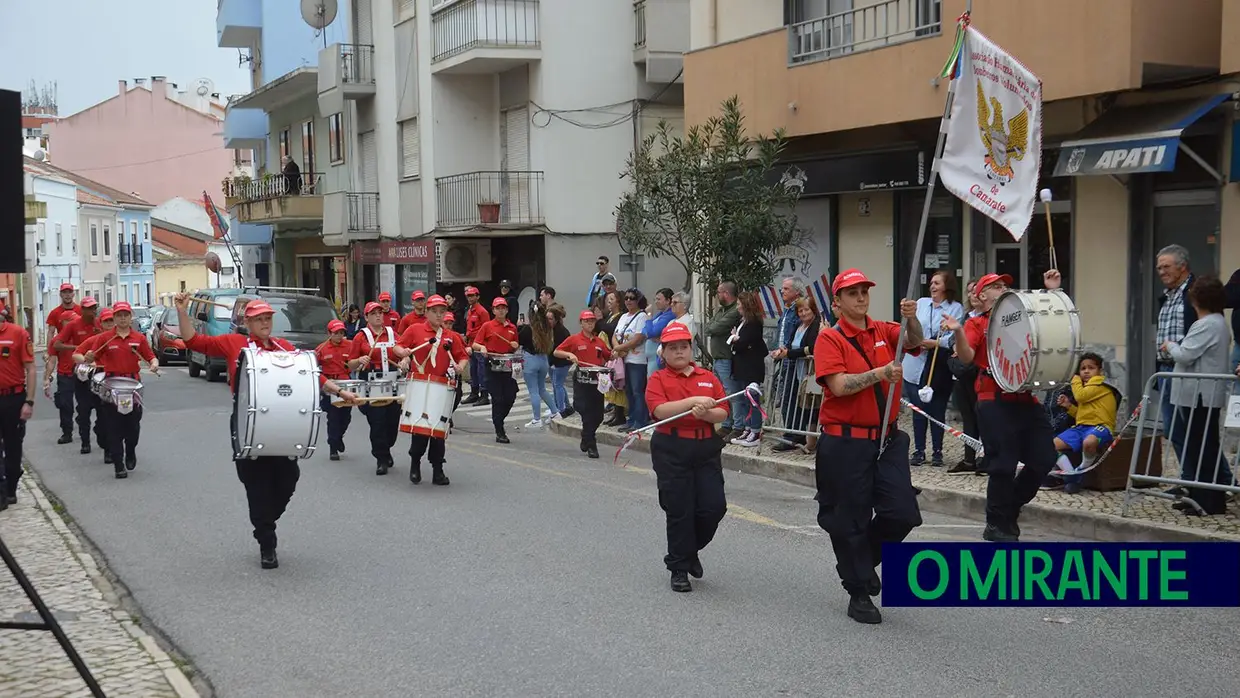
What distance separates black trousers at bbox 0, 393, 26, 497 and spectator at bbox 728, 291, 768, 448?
7.15 metres

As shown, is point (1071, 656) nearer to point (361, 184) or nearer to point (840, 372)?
point (840, 372)

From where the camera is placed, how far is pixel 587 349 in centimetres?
1597

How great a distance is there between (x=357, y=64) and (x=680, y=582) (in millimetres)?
28281

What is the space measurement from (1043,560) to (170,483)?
10.8 m

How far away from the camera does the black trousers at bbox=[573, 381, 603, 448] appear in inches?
617

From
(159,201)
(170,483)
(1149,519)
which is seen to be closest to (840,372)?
(1149,519)

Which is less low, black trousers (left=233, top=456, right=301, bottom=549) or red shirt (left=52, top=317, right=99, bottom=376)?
red shirt (left=52, top=317, right=99, bottom=376)

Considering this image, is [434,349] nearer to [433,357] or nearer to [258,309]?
[433,357]

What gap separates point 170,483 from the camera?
13648 mm

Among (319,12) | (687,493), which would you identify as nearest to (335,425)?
(687,493)

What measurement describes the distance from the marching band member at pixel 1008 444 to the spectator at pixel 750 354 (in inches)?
211

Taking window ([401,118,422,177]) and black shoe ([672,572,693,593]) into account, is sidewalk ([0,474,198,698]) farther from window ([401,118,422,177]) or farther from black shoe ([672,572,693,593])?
window ([401,118,422,177])

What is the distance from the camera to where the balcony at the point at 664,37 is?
2647 cm

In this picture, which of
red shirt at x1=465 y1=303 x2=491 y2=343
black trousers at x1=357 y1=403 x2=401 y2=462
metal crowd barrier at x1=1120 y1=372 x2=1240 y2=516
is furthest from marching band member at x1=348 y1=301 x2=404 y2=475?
metal crowd barrier at x1=1120 y1=372 x2=1240 y2=516
